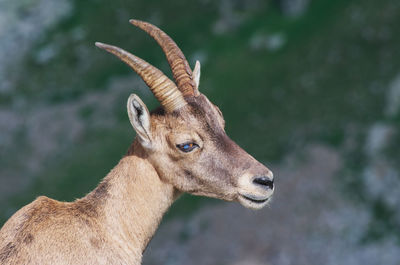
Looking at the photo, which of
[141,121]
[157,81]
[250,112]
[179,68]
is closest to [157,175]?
[141,121]

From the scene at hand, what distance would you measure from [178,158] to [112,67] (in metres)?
31.9

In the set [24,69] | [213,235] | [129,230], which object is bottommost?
[129,230]

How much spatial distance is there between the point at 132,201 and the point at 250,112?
22202mm

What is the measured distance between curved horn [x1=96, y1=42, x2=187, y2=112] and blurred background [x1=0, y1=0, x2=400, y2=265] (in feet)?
53.5

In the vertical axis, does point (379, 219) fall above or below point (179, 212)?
above

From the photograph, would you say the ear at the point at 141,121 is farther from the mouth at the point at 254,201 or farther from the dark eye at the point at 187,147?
A: the mouth at the point at 254,201

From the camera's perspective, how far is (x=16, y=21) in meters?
48.2

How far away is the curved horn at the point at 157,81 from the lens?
9617 mm

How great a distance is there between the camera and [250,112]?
31.4 m

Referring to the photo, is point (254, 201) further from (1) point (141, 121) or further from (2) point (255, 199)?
(1) point (141, 121)

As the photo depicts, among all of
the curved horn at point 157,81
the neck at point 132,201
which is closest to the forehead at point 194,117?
the curved horn at point 157,81

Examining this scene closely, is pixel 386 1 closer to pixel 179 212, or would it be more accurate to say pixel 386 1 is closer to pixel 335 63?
pixel 335 63

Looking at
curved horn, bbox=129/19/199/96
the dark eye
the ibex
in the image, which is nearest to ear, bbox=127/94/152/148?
the ibex

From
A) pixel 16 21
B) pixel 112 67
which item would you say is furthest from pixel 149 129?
pixel 16 21
